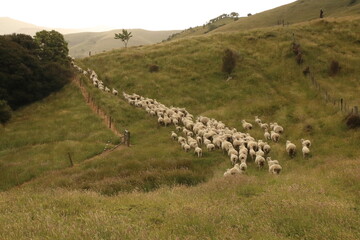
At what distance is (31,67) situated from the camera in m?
37.7

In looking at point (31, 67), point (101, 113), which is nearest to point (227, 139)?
point (101, 113)

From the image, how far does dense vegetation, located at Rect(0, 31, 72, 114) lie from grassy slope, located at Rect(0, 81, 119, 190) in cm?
158

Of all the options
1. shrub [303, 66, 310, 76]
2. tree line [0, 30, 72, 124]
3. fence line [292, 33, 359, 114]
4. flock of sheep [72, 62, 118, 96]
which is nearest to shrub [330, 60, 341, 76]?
fence line [292, 33, 359, 114]

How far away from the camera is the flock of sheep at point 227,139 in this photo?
1962 cm

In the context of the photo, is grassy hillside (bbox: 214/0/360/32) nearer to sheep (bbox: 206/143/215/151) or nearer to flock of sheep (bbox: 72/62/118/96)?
flock of sheep (bbox: 72/62/118/96)

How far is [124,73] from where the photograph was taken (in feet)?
154

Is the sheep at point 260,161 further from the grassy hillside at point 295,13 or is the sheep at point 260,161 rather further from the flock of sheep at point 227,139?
the grassy hillside at point 295,13

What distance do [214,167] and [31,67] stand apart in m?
29.7

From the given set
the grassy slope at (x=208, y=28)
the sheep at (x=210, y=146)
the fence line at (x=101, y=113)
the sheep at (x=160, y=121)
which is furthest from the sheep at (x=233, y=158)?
the grassy slope at (x=208, y=28)

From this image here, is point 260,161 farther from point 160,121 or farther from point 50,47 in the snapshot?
point 50,47

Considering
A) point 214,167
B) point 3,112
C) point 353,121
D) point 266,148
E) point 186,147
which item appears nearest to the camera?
point 214,167

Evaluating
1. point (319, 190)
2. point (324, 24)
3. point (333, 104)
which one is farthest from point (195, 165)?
point (324, 24)

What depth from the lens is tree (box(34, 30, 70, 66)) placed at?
1658 inches

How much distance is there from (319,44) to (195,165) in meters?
38.6
